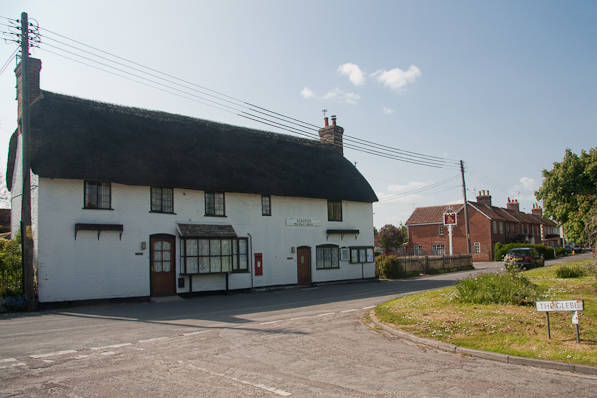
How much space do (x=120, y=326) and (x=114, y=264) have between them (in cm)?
737

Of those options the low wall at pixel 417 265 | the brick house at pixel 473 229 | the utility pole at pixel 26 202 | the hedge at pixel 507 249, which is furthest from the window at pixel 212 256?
the hedge at pixel 507 249

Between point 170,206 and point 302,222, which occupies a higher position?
point 170,206

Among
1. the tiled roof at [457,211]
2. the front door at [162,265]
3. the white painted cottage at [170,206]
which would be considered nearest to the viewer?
the white painted cottage at [170,206]

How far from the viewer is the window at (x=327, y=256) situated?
91.2ft

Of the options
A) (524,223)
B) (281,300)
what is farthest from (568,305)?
(524,223)

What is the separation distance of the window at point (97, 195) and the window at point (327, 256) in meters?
12.6

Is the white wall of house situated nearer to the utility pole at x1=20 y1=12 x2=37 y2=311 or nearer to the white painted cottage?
the white painted cottage

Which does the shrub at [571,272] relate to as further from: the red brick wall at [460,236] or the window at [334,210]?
the red brick wall at [460,236]

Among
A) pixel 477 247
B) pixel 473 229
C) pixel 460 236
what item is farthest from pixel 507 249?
pixel 460 236

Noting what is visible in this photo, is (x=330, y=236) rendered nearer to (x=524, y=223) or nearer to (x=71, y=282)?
(x=71, y=282)

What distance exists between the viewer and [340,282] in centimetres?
2880

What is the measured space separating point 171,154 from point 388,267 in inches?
714

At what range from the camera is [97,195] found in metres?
19.6

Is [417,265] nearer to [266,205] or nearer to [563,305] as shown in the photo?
[266,205]
